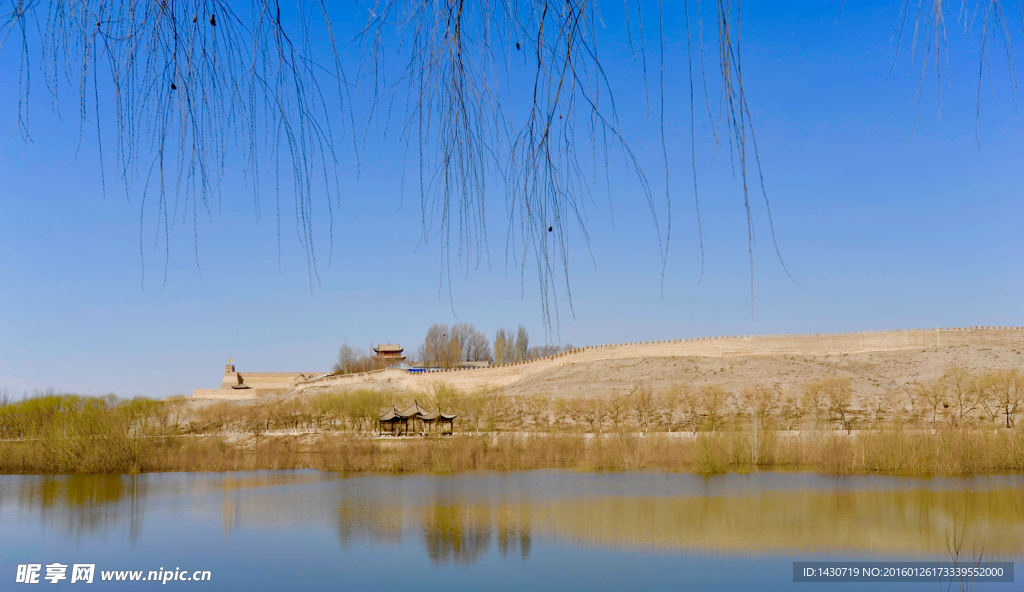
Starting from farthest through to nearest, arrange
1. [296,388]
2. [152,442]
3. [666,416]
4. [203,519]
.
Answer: [296,388]
[666,416]
[152,442]
[203,519]

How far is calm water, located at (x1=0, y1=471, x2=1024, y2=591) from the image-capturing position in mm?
10336

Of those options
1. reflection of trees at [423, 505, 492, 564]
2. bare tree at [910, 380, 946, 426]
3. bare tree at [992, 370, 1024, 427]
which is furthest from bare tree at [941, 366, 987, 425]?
reflection of trees at [423, 505, 492, 564]

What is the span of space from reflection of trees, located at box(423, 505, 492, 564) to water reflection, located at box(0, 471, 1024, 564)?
4 cm

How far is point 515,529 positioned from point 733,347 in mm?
44442

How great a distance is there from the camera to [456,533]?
12.9 m

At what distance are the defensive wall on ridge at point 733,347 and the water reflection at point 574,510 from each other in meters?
36.3

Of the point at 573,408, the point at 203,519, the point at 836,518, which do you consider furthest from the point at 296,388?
the point at 836,518

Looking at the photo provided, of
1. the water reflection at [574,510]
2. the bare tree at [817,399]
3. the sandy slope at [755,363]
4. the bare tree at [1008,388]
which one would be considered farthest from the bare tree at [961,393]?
the water reflection at [574,510]

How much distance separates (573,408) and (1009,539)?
28406mm

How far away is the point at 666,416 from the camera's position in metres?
39.8

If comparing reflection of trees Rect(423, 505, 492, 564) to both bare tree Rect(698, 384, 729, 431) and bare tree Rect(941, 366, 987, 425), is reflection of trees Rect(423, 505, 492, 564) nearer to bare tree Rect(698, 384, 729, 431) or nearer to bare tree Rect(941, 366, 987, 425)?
bare tree Rect(698, 384, 729, 431)

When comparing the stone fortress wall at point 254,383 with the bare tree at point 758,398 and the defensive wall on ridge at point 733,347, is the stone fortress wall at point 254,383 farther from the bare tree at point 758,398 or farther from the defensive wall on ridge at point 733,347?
the bare tree at point 758,398

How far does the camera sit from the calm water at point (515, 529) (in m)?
10.3

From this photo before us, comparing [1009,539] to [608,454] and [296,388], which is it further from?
[296,388]
